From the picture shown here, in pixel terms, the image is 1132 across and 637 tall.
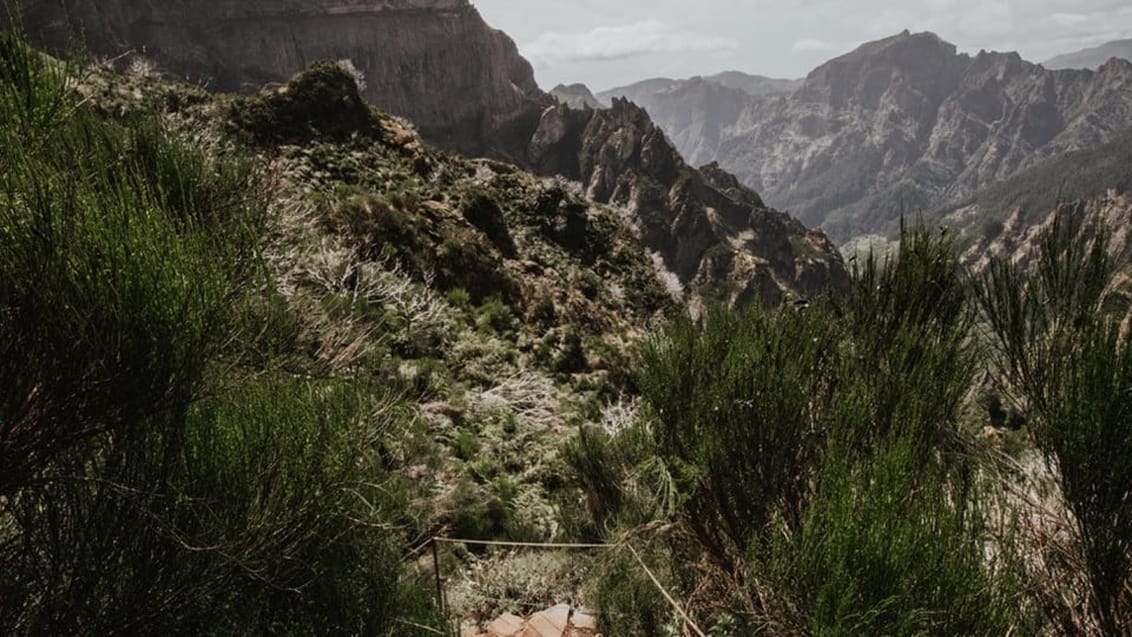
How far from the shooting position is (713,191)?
114m

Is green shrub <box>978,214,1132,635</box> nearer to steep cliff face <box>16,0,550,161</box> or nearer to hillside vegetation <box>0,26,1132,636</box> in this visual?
hillside vegetation <box>0,26,1132,636</box>

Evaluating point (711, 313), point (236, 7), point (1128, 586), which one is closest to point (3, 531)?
point (711, 313)

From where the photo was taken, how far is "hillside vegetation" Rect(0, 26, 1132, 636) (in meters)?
2.67

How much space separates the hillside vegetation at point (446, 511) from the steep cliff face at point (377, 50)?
92.0 m

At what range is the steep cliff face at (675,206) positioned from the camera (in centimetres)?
9162

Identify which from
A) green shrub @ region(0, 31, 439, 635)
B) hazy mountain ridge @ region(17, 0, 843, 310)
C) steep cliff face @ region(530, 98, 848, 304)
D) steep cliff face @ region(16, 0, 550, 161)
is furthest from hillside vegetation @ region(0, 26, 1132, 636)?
steep cliff face @ region(16, 0, 550, 161)

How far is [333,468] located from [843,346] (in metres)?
4.25

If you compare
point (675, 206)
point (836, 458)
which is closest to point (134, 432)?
point (836, 458)

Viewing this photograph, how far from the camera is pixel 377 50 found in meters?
108

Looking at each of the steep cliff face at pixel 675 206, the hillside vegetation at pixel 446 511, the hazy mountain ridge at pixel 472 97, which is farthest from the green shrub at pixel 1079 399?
the hazy mountain ridge at pixel 472 97

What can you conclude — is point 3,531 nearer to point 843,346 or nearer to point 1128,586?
point 843,346

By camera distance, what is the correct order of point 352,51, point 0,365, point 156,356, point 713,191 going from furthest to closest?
point 713,191 → point 352,51 → point 156,356 → point 0,365

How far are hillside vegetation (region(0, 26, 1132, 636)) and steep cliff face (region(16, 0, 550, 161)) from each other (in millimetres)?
91953

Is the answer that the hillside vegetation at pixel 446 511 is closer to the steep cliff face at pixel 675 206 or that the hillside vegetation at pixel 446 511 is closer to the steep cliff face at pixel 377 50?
the steep cliff face at pixel 675 206
